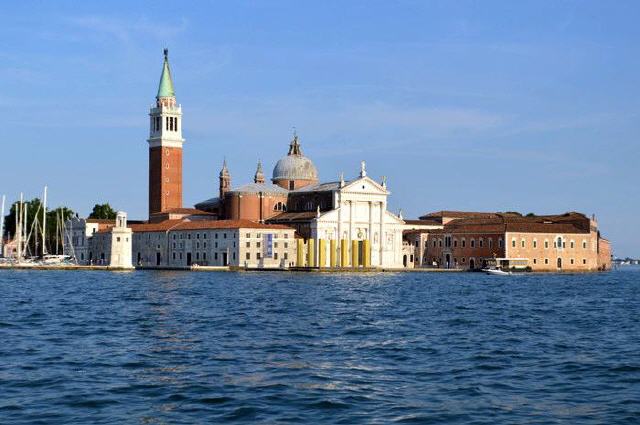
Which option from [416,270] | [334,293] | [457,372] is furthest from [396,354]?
[416,270]

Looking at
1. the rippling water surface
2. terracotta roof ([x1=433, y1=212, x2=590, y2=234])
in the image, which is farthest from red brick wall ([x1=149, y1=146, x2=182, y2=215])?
the rippling water surface

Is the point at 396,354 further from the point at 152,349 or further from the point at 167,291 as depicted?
the point at 167,291

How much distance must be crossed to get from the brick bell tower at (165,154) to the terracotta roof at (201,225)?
4.06 m

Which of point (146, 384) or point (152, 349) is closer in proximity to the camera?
point (146, 384)

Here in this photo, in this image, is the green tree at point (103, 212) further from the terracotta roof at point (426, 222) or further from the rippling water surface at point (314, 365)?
the rippling water surface at point (314, 365)

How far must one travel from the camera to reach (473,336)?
24.1 m

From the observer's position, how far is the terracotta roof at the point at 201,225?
266 feet

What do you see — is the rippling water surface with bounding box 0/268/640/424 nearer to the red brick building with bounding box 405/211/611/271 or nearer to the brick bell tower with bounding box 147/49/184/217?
the red brick building with bounding box 405/211/611/271

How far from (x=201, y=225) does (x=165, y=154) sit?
11.8 meters

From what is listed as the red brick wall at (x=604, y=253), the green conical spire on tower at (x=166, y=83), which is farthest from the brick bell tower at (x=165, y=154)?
the red brick wall at (x=604, y=253)

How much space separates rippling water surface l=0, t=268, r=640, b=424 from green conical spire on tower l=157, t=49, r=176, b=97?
62902mm

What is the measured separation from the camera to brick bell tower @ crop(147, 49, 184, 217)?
92562 millimetres

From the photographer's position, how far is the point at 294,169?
3814 inches

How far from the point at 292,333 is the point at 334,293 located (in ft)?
67.2
